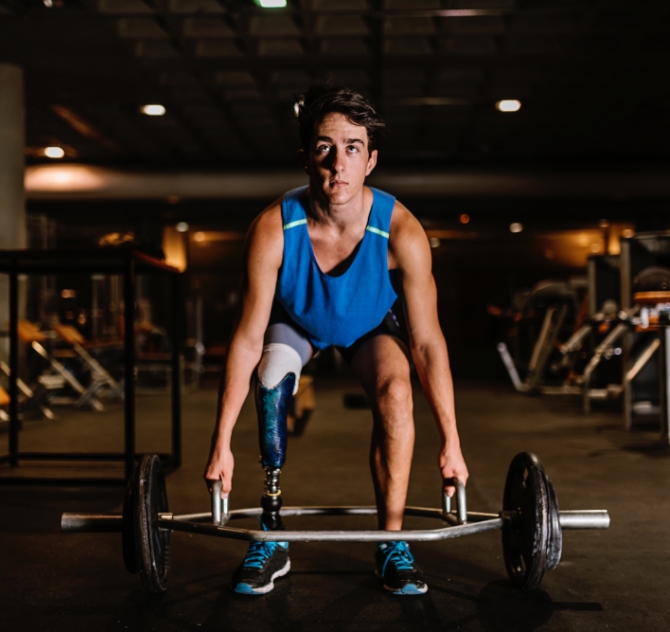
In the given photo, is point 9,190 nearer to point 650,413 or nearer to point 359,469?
point 359,469

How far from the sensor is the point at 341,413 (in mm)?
5531

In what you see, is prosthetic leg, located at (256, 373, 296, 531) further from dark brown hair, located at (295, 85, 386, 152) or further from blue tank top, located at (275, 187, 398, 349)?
dark brown hair, located at (295, 85, 386, 152)

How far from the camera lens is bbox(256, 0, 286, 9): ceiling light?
486 centimetres

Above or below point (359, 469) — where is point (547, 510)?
above

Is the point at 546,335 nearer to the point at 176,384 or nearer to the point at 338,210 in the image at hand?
the point at 176,384

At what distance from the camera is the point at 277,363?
5.90ft

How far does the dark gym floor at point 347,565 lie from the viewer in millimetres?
1555

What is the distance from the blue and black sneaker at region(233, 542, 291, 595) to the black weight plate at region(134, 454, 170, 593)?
0.58 ft

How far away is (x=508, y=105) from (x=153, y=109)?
133 inches

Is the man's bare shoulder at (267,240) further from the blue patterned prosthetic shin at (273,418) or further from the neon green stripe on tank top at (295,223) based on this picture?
the blue patterned prosthetic shin at (273,418)

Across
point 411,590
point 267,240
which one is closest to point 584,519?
point 411,590

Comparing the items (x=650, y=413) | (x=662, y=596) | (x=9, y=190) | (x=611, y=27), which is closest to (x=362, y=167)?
(x=662, y=596)

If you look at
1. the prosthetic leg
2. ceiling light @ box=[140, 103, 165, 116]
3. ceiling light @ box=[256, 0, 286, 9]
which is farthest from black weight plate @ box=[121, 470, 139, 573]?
ceiling light @ box=[140, 103, 165, 116]

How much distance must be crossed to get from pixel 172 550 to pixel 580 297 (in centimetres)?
848
